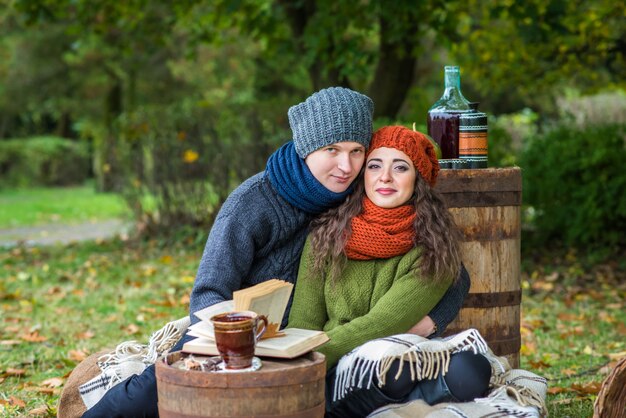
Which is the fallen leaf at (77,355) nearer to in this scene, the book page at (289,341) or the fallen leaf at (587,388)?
the book page at (289,341)

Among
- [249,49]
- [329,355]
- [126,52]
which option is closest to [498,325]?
[329,355]

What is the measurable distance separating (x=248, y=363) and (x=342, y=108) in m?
1.22

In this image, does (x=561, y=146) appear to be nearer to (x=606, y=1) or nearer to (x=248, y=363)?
(x=606, y=1)

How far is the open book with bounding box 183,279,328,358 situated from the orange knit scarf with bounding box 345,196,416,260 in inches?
22.7

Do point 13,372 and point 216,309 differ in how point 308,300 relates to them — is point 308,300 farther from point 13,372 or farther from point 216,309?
point 13,372

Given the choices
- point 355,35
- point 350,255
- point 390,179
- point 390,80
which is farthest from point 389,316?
point 390,80

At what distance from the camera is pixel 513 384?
350cm

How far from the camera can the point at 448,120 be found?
3.98m

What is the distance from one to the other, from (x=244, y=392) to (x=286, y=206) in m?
1.08

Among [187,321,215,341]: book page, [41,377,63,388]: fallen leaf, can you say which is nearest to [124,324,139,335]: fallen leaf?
[41,377,63,388]: fallen leaf

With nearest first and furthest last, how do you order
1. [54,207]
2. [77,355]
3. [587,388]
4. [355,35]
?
[587,388] < [77,355] < [355,35] < [54,207]

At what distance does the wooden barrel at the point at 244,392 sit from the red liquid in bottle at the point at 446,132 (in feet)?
5.08

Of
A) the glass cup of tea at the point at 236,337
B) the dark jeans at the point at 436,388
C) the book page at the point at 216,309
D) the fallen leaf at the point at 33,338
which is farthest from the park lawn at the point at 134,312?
the glass cup of tea at the point at 236,337

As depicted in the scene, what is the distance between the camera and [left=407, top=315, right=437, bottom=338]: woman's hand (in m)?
3.54
